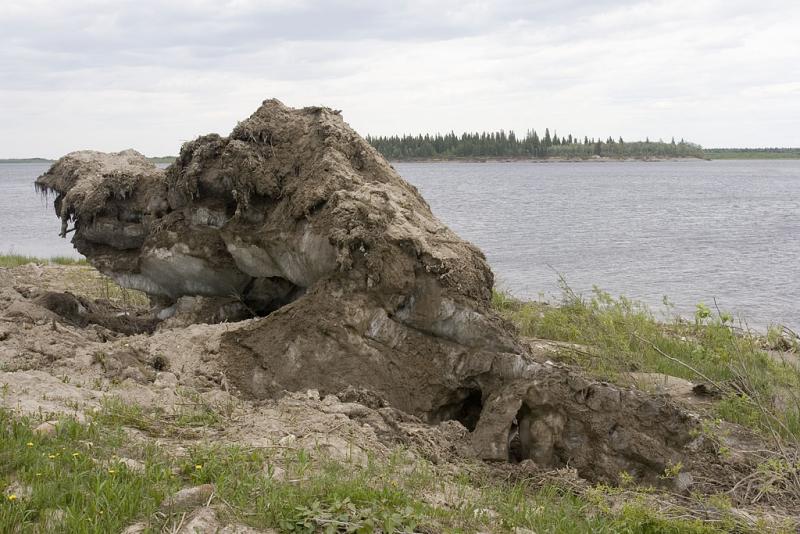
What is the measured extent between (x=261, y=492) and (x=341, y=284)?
324 cm

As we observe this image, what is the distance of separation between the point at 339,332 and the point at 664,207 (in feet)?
143

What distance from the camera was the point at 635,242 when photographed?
30.2 metres

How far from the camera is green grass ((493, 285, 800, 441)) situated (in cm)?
870

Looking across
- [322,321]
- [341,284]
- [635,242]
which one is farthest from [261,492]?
[635,242]

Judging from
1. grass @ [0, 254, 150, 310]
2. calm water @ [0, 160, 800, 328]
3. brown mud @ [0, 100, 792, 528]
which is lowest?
calm water @ [0, 160, 800, 328]

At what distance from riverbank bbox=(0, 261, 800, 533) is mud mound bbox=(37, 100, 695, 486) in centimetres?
36

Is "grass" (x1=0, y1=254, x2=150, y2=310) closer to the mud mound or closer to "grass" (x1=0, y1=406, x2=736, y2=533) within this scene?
the mud mound

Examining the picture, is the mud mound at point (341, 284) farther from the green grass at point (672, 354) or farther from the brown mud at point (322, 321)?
the green grass at point (672, 354)

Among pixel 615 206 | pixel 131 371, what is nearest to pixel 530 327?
pixel 131 371

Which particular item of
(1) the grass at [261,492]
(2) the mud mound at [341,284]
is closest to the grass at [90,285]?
(2) the mud mound at [341,284]

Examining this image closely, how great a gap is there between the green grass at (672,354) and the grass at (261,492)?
10.4 feet

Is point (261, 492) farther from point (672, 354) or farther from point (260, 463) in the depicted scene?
point (672, 354)

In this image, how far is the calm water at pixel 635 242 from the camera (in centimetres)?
2041

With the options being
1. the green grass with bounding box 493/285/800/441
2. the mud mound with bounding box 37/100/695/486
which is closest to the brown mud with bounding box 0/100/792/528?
the mud mound with bounding box 37/100/695/486
